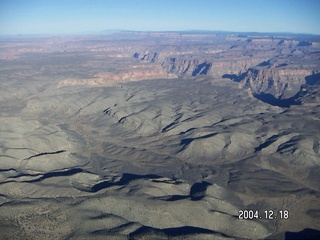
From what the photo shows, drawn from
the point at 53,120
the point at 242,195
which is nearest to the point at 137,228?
the point at 242,195

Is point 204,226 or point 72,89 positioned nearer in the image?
point 204,226

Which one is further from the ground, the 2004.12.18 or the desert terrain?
the desert terrain

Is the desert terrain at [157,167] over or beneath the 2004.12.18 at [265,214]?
over

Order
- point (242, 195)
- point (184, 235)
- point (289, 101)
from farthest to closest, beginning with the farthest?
point (289, 101) → point (242, 195) → point (184, 235)

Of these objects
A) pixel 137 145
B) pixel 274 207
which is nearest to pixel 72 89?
pixel 137 145

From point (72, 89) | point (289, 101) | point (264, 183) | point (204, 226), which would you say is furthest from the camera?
point (72, 89)

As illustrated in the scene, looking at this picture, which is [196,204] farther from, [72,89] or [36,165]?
[72,89]

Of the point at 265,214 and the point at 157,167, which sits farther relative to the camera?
the point at 157,167

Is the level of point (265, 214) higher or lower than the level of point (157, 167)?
lower

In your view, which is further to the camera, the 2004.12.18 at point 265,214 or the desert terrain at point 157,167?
the 2004.12.18 at point 265,214

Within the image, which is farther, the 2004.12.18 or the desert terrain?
the 2004.12.18
